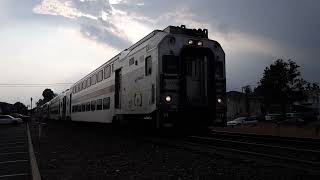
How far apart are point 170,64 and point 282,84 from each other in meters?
50.0

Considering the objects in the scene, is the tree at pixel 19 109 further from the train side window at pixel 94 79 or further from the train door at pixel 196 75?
the train door at pixel 196 75

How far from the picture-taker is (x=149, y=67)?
1697 cm

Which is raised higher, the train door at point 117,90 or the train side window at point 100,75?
the train side window at point 100,75

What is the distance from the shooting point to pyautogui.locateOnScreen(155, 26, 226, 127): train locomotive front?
1587 cm

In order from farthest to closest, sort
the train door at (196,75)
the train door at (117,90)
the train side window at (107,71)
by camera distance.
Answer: the train side window at (107,71) < the train door at (117,90) < the train door at (196,75)

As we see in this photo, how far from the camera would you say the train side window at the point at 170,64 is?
1608 cm

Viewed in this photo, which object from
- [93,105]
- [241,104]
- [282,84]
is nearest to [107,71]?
[93,105]

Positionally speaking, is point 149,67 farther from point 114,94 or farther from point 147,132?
point 114,94

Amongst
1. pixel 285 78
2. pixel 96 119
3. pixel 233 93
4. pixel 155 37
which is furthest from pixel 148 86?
pixel 233 93

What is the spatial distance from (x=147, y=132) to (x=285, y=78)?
47.4 m

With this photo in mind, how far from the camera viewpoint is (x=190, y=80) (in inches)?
655

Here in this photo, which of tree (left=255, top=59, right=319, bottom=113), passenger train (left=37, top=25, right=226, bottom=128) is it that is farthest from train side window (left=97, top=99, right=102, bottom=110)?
tree (left=255, top=59, right=319, bottom=113)

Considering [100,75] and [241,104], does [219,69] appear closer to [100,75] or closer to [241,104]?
[100,75]

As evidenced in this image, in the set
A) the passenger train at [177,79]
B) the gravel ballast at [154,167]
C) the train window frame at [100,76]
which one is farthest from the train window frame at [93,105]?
the gravel ballast at [154,167]
